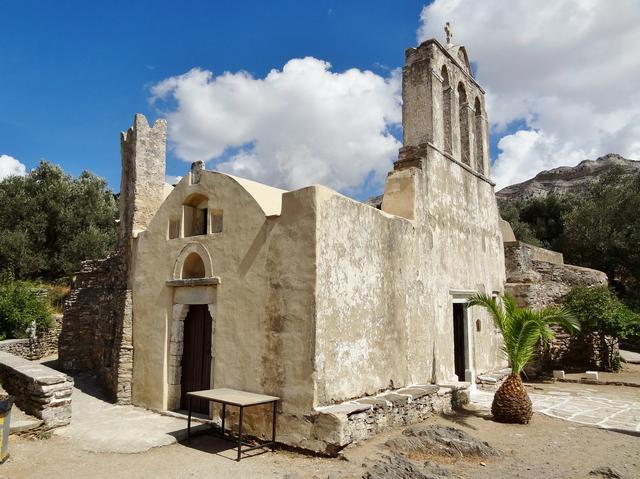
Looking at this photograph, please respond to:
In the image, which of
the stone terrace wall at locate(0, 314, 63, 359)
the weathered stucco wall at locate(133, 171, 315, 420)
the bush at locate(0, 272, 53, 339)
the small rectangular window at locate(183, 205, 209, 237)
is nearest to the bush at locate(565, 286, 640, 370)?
the weathered stucco wall at locate(133, 171, 315, 420)

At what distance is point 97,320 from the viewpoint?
11.2m

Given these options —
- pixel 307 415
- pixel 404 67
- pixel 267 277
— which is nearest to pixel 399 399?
pixel 307 415

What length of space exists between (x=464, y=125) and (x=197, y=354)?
8.75 m

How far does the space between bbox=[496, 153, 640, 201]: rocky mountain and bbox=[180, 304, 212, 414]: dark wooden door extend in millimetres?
33660

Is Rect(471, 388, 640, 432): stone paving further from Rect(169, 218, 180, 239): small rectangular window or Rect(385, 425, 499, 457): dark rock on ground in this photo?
Rect(169, 218, 180, 239): small rectangular window

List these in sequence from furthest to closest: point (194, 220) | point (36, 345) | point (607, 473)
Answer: point (36, 345)
point (194, 220)
point (607, 473)

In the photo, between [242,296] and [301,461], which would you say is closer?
[301,461]

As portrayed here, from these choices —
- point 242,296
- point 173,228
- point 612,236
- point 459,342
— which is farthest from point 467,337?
point 612,236

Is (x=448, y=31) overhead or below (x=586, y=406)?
overhead

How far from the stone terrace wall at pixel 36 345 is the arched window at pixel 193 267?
766 cm

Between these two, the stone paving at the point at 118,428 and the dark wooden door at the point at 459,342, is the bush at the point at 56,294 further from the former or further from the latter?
the dark wooden door at the point at 459,342

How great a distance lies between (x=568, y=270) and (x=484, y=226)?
4258mm

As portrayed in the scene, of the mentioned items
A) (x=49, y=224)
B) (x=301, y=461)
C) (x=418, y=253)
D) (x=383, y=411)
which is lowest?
(x=301, y=461)

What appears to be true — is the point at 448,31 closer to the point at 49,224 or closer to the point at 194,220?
the point at 194,220
